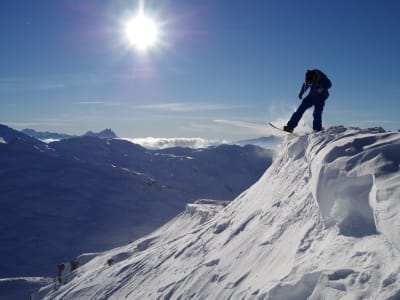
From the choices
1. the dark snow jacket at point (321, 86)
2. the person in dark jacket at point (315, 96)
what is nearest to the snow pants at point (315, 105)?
the person in dark jacket at point (315, 96)

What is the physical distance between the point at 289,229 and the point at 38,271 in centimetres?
12607

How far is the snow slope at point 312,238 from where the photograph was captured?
698 cm

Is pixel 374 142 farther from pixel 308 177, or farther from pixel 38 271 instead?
pixel 38 271

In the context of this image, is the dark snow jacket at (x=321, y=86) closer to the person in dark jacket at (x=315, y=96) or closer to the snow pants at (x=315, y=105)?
the person in dark jacket at (x=315, y=96)

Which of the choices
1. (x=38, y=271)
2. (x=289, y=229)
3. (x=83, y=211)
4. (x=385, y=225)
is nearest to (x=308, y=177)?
(x=289, y=229)

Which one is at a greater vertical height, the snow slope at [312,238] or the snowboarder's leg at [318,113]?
the snowboarder's leg at [318,113]

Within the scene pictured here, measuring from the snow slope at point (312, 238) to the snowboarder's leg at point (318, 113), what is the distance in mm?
1155

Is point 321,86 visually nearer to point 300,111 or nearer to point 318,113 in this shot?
point 318,113

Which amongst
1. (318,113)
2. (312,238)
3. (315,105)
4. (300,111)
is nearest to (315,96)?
(315,105)

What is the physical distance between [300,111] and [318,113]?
0.86m

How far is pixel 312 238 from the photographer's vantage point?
9.16m

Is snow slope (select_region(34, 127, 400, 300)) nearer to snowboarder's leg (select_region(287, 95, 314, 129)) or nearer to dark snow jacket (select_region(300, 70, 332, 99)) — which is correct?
snowboarder's leg (select_region(287, 95, 314, 129))

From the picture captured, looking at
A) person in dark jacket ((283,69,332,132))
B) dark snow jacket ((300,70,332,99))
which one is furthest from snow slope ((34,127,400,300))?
dark snow jacket ((300,70,332,99))

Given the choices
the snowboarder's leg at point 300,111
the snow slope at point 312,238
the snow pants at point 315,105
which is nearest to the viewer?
the snow slope at point 312,238
